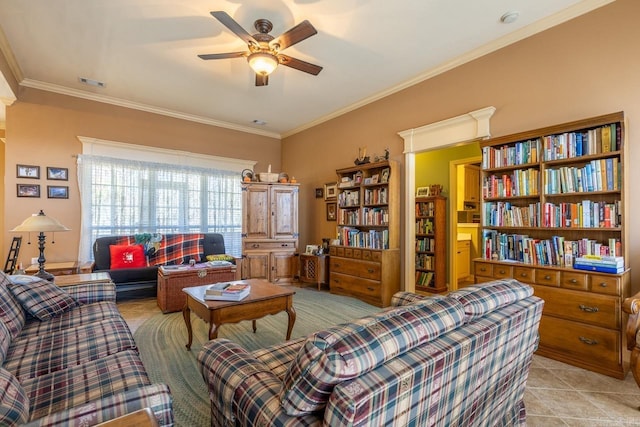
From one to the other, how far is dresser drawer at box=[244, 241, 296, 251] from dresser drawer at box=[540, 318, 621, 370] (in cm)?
370

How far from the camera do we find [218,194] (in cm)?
570

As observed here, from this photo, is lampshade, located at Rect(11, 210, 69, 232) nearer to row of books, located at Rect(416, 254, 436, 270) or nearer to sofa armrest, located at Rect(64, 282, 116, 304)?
sofa armrest, located at Rect(64, 282, 116, 304)

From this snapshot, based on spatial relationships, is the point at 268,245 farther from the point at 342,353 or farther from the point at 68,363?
the point at 342,353

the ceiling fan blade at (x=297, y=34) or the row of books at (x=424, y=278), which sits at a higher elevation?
the ceiling fan blade at (x=297, y=34)

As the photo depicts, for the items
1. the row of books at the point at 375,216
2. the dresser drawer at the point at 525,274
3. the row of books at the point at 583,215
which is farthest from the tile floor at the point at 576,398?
the row of books at the point at 375,216

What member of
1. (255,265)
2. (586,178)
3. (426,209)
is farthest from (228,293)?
(426,209)

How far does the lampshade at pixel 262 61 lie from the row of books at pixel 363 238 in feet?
8.19

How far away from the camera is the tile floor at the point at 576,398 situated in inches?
70.5

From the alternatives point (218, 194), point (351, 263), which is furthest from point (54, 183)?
point (351, 263)

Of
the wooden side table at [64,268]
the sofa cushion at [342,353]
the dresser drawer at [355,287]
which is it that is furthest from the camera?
the dresser drawer at [355,287]

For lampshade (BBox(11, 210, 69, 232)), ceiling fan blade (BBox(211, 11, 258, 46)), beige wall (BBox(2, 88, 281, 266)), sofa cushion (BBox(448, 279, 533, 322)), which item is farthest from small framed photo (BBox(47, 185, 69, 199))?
sofa cushion (BBox(448, 279, 533, 322))

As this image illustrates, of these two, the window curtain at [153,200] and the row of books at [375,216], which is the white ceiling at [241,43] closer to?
the window curtain at [153,200]

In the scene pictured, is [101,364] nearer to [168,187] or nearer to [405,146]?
[405,146]

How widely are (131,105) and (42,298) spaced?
378 centimetres
